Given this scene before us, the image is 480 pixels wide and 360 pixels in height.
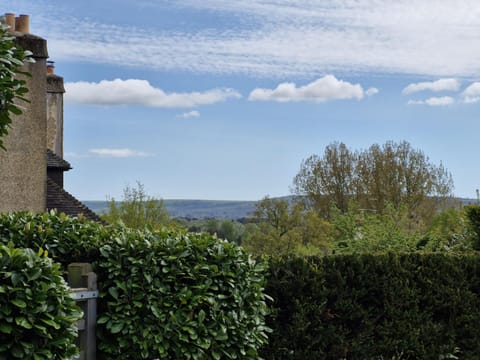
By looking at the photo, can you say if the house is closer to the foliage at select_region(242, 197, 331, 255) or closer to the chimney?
the chimney

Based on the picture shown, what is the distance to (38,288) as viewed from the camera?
5.36 m

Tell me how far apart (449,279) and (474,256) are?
70 cm

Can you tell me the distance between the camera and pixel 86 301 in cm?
667

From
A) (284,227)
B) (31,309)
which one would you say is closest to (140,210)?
(284,227)

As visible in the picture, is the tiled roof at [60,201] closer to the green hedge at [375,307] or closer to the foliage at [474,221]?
the foliage at [474,221]

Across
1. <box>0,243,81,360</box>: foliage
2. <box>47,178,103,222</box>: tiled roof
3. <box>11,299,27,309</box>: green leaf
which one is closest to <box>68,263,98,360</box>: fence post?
<box>0,243,81,360</box>: foliage

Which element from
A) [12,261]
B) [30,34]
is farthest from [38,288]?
[30,34]

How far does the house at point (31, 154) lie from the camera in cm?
1767

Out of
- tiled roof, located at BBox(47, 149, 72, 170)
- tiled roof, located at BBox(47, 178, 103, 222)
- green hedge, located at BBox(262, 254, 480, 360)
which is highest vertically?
tiled roof, located at BBox(47, 149, 72, 170)

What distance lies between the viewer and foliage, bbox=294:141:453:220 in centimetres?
4569

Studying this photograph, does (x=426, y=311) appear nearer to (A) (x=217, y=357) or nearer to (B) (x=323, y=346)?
(B) (x=323, y=346)

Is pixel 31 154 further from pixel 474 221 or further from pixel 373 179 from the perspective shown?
pixel 373 179

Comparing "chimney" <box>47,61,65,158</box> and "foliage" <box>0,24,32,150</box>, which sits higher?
"chimney" <box>47,61,65,158</box>

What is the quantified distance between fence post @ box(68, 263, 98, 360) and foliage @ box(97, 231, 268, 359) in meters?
Answer: 0.10
